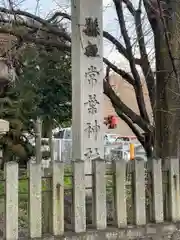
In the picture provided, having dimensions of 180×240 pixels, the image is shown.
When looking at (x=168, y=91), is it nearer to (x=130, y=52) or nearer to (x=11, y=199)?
(x=130, y=52)

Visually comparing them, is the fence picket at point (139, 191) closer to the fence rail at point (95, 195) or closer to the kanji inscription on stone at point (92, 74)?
the fence rail at point (95, 195)

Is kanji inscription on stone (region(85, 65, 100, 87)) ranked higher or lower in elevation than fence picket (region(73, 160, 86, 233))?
higher

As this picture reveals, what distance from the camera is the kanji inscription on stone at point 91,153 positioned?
217 inches

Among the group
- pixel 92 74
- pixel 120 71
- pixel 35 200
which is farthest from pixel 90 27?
pixel 35 200

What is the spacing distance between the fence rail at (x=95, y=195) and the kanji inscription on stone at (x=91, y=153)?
100 cm

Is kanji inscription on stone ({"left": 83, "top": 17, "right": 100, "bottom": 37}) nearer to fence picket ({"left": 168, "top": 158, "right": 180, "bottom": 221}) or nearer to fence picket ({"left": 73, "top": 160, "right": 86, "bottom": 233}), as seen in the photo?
fence picket ({"left": 168, "top": 158, "right": 180, "bottom": 221})

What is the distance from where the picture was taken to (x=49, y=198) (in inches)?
154

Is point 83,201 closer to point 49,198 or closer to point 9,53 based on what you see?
point 49,198

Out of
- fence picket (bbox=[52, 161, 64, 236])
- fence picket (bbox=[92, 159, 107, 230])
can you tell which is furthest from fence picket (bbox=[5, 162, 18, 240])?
fence picket (bbox=[92, 159, 107, 230])

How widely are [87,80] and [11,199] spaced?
238 cm

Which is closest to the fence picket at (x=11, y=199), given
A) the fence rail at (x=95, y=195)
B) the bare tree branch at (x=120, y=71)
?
the fence rail at (x=95, y=195)

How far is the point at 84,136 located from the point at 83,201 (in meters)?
1.62

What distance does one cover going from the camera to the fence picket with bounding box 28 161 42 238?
3744 mm

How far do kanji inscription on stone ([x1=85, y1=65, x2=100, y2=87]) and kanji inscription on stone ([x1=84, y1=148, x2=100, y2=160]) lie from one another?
33.7 inches
